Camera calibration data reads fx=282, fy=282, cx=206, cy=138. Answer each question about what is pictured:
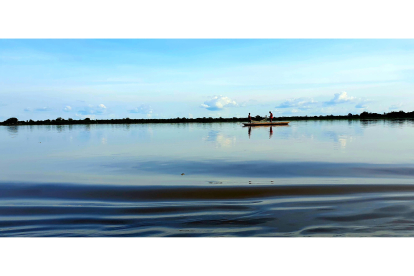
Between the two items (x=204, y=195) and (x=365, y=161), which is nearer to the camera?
(x=204, y=195)

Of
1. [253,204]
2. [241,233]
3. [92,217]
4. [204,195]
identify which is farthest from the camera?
[204,195]

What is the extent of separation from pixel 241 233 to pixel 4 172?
12870 millimetres

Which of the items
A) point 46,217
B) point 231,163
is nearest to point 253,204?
point 46,217

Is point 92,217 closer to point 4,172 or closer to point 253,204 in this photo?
point 253,204

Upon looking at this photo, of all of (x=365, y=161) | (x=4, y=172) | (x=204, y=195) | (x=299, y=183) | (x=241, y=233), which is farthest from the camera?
(x=365, y=161)

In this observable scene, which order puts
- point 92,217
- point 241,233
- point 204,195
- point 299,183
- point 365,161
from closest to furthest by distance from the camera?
point 241,233 → point 92,217 → point 204,195 → point 299,183 → point 365,161

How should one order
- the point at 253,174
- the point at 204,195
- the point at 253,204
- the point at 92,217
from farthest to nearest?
the point at 253,174 → the point at 204,195 → the point at 253,204 → the point at 92,217

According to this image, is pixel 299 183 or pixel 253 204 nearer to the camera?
pixel 253 204

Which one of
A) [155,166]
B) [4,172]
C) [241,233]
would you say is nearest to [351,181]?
[241,233]

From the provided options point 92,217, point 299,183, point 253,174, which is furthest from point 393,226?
point 92,217

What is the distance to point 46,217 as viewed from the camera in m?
7.21

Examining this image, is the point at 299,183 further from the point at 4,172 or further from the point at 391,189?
the point at 4,172

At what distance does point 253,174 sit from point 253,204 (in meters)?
4.03

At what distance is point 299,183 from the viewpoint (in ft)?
33.4
